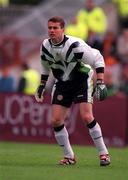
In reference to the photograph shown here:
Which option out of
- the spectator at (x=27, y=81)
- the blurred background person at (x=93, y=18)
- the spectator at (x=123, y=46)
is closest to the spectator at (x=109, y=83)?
the spectator at (x=27, y=81)

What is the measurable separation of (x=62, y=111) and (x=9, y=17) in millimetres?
13893

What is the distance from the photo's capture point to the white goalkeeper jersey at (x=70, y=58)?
41.7ft

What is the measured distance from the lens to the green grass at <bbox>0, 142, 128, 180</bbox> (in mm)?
11164

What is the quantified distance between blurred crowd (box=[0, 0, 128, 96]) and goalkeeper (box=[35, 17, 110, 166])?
8909 mm

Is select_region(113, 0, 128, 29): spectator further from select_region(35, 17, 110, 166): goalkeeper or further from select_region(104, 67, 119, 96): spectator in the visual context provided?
select_region(35, 17, 110, 166): goalkeeper

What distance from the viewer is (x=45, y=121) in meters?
20.2

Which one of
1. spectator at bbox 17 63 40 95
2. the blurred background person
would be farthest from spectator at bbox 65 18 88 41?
spectator at bbox 17 63 40 95

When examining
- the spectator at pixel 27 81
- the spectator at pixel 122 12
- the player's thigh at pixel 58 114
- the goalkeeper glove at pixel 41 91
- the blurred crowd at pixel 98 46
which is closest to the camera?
the player's thigh at pixel 58 114

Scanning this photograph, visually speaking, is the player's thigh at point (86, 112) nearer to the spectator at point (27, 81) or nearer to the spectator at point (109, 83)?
the spectator at point (109, 83)

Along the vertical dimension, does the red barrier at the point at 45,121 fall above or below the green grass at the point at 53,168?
below

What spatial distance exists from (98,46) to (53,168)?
10607mm

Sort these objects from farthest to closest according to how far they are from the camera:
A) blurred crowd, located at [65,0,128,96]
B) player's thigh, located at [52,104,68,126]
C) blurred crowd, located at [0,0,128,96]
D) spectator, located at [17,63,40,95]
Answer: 1. blurred crowd, located at [65,0,128,96]
2. blurred crowd, located at [0,0,128,96]
3. spectator, located at [17,63,40,95]
4. player's thigh, located at [52,104,68,126]

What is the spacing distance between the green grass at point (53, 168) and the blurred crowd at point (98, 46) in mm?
6904

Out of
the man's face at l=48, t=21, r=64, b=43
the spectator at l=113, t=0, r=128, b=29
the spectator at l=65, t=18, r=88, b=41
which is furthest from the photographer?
the spectator at l=113, t=0, r=128, b=29
